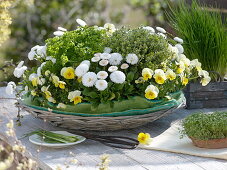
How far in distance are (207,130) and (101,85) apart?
43cm

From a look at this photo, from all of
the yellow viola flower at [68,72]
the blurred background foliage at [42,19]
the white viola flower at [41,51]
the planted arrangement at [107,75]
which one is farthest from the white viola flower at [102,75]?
the blurred background foliage at [42,19]

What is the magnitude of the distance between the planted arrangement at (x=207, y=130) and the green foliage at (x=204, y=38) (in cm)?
63

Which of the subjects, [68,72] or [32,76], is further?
[32,76]

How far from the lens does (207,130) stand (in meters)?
1.51

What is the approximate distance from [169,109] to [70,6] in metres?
2.76

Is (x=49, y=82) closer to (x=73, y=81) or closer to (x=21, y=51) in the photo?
(x=73, y=81)

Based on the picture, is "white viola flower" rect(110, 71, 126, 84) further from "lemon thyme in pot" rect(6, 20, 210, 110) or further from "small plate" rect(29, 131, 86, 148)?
"small plate" rect(29, 131, 86, 148)

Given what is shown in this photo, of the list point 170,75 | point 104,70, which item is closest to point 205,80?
point 170,75

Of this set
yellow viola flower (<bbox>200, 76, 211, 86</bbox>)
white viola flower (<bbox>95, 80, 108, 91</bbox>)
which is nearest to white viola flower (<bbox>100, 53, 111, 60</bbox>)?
white viola flower (<bbox>95, 80, 108, 91</bbox>)

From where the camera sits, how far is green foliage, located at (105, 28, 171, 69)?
1.71 m

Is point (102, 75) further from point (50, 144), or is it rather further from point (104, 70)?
point (50, 144)

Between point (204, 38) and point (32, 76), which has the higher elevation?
point (204, 38)

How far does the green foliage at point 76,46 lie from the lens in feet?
5.62

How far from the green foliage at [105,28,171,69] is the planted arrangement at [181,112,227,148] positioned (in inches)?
11.7
